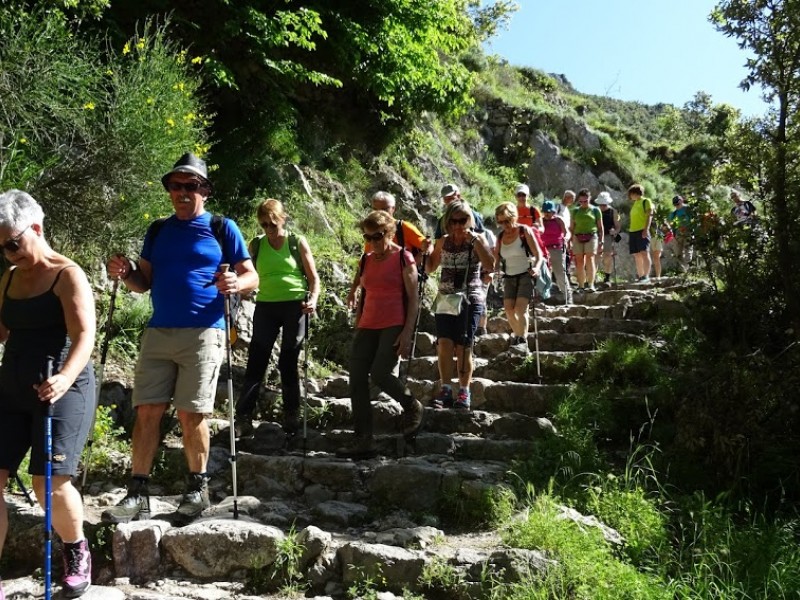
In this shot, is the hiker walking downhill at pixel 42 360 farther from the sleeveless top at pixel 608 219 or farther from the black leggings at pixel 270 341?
the sleeveless top at pixel 608 219

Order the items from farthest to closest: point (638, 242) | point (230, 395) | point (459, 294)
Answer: point (638, 242), point (459, 294), point (230, 395)

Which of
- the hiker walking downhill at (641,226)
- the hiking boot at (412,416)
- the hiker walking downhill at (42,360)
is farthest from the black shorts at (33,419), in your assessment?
the hiker walking downhill at (641,226)

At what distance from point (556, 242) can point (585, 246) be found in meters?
1.35

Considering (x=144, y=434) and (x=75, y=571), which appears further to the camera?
(x=144, y=434)

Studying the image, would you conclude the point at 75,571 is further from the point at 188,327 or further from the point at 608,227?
the point at 608,227

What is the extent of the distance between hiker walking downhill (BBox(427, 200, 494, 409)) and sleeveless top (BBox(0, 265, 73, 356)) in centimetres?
404

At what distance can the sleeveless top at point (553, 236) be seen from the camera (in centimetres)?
1122

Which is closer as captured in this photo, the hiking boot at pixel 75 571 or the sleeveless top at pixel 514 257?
the hiking boot at pixel 75 571

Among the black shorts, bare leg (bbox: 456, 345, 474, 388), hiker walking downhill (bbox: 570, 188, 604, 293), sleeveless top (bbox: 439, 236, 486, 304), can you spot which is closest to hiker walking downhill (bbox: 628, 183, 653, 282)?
hiker walking downhill (bbox: 570, 188, 604, 293)

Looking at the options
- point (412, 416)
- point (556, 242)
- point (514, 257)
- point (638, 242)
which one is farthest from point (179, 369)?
point (638, 242)

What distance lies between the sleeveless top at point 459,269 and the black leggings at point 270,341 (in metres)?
1.65

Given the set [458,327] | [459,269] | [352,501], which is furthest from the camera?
[459,269]

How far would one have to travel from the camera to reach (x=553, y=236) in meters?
11.2

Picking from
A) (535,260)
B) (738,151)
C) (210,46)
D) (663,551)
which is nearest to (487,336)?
(535,260)
